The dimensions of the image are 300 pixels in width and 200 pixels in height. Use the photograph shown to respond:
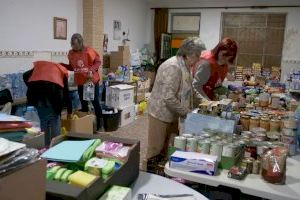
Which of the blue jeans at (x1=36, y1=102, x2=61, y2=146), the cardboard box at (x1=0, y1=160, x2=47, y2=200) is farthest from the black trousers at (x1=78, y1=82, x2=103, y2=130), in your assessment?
the cardboard box at (x1=0, y1=160, x2=47, y2=200)

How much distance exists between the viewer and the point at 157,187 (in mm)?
1421

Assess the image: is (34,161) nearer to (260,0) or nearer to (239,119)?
(239,119)

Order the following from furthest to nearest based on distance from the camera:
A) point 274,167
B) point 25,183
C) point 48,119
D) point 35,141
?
point 48,119
point 274,167
point 35,141
point 25,183

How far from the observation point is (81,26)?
17.9 ft

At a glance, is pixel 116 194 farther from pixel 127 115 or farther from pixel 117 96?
pixel 127 115

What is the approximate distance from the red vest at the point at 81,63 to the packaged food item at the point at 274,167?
346 cm

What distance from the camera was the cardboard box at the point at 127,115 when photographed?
541 centimetres

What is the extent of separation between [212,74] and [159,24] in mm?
5262

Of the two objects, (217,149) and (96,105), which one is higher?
(217,149)

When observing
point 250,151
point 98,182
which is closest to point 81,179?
point 98,182

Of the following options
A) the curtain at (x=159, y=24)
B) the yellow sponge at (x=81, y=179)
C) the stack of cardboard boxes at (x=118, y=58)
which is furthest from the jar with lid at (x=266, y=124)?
the curtain at (x=159, y=24)

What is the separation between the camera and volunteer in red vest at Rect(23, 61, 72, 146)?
11.0 ft

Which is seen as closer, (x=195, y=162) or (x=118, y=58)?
(x=195, y=162)

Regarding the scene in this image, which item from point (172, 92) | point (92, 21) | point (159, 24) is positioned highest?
point (159, 24)
